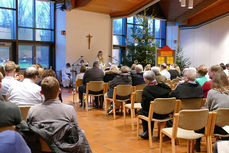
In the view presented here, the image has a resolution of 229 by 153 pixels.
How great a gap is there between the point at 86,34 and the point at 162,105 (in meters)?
9.23

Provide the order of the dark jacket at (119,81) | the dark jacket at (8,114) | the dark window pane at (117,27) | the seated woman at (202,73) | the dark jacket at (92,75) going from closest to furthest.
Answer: the dark jacket at (8,114)
the seated woman at (202,73)
the dark jacket at (119,81)
the dark jacket at (92,75)
the dark window pane at (117,27)

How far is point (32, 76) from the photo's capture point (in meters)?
3.69

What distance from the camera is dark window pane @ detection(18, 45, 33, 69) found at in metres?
11.9

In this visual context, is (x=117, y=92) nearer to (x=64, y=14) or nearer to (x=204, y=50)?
(x=64, y=14)

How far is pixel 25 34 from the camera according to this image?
11.9 meters

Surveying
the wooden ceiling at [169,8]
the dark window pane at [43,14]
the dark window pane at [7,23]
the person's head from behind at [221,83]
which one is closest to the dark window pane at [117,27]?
the wooden ceiling at [169,8]

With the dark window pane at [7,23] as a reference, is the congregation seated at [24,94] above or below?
below

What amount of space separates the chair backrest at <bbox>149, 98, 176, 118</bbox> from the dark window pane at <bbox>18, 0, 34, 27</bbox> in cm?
954

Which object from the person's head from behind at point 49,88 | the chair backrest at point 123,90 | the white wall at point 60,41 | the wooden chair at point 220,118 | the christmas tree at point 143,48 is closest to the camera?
the person's head from behind at point 49,88

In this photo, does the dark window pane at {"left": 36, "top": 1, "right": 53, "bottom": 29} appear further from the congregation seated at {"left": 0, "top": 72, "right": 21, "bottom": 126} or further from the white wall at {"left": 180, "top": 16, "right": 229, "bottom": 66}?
the congregation seated at {"left": 0, "top": 72, "right": 21, "bottom": 126}

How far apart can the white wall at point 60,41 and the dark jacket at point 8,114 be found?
999 cm

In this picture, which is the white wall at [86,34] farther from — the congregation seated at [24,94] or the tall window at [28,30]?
the congregation seated at [24,94]

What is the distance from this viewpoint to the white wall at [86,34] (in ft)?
39.7

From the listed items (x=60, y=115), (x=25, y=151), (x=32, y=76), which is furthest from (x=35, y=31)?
(x=25, y=151)
